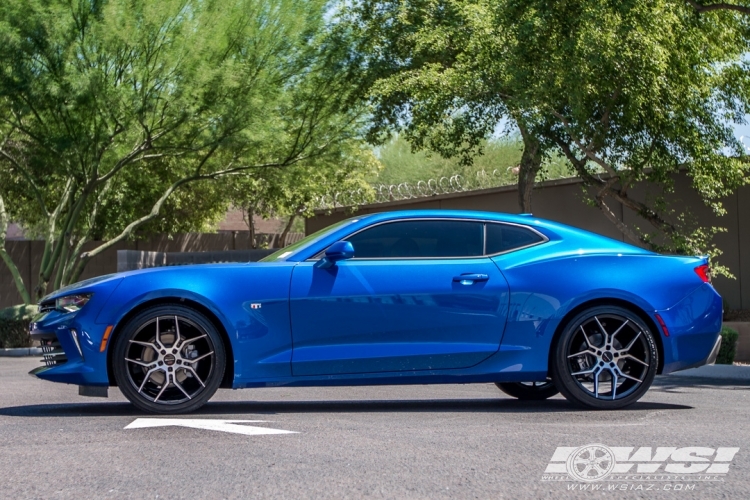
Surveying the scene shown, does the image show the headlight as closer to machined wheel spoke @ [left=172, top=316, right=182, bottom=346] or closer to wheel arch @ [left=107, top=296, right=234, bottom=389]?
wheel arch @ [left=107, top=296, right=234, bottom=389]

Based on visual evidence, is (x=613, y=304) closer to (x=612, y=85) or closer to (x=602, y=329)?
(x=602, y=329)

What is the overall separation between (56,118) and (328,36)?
595cm

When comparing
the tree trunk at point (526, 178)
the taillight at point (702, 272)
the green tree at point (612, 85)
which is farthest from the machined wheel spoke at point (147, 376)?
the tree trunk at point (526, 178)

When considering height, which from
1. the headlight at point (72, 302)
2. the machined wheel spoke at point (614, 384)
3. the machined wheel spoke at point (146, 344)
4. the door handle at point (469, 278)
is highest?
the door handle at point (469, 278)

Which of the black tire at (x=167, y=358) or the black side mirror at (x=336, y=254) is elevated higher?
the black side mirror at (x=336, y=254)

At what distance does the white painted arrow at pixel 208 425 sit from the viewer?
21.6 ft

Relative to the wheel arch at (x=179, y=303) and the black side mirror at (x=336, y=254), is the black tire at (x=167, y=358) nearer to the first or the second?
the wheel arch at (x=179, y=303)

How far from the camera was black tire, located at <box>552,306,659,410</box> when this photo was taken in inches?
304

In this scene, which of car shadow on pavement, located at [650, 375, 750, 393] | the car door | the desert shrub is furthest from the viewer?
the desert shrub

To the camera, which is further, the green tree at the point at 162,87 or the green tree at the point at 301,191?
the green tree at the point at 301,191

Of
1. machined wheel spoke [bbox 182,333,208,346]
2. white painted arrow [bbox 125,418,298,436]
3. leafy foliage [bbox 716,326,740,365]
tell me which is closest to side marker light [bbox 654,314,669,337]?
white painted arrow [bbox 125,418,298,436]

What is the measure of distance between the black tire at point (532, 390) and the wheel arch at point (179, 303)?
2.58m

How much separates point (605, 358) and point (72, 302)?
12.6 feet

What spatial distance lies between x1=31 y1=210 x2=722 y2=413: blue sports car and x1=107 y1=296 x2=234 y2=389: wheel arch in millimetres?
10
